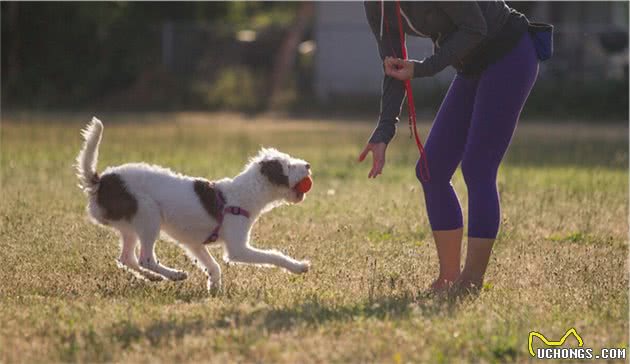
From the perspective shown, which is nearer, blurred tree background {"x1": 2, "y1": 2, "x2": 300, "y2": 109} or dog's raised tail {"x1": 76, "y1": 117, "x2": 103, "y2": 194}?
dog's raised tail {"x1": 76, "y1": 117, "x2": 103, "y2": 194}

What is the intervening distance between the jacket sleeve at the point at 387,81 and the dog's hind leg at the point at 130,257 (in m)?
1.70

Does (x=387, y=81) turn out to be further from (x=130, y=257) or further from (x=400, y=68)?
(x=130, y=257)

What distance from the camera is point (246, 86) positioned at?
31.8 m

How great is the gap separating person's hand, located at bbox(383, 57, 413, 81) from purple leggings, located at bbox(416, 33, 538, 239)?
1.59 feet

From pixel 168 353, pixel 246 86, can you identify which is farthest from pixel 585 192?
pixel 246 86

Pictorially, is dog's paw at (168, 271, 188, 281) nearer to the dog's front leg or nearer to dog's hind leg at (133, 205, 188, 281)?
dog's hind leg at (133, 205, 188, 281)

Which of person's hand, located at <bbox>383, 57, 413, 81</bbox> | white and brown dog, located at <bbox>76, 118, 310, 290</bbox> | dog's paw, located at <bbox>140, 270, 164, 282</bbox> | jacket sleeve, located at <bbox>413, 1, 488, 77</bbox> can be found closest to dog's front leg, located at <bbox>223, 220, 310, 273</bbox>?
white and brown dog, located at <bbox>76, 118, 310, 290</bbox>

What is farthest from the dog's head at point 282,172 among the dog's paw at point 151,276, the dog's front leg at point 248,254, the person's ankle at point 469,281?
the person's ankle at point 469,281

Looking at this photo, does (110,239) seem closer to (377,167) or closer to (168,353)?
(377,167)

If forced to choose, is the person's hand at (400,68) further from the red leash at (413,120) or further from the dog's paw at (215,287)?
the dog's paw at (215,287)

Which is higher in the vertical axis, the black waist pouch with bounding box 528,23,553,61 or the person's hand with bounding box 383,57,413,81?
the black waist pouch with bounding box 528,23,553,61

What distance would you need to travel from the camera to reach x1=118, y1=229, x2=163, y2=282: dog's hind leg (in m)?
7.50

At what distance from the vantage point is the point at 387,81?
7.04 m

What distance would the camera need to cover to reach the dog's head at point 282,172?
24.2 feet
